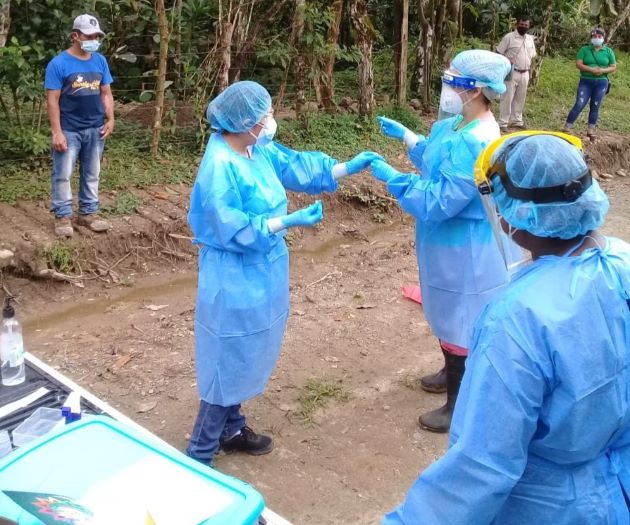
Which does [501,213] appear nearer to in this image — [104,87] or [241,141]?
[241,141]

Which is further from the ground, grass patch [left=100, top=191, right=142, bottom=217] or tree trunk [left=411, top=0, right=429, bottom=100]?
tree trunk [left=411, top=0, right=429, bottom=100]

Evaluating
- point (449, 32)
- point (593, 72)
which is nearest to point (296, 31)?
point (449, 32)

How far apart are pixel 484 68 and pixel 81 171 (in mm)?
3630

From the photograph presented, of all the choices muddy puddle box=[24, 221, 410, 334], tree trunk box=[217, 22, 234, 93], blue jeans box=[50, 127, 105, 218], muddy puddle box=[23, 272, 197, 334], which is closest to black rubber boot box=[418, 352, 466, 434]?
muddy puddle box=[24, 221, 410, 334]

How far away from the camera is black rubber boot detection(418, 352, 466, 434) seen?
148 inches

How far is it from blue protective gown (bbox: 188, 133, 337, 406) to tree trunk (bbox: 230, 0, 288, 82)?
189 inches

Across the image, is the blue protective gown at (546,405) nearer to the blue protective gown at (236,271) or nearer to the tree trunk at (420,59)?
the blue protective gown at (236,271)

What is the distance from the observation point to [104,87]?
18.8 feet

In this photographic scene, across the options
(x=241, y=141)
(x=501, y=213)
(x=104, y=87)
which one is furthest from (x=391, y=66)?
(x=501, y=213)

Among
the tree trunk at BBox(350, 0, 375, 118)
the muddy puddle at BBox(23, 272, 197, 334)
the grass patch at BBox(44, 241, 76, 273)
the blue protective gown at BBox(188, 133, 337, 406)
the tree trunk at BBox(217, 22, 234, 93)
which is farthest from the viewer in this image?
the tree trunk at BBox(350, 0, 375, 118)

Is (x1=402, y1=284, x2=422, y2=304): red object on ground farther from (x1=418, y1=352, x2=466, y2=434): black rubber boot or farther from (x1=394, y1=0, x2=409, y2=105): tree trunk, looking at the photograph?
(x1=394, y1=0, x2=409, y2=105): tree trunk

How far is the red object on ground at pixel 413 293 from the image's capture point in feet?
17.8

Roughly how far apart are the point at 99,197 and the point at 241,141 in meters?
3.61

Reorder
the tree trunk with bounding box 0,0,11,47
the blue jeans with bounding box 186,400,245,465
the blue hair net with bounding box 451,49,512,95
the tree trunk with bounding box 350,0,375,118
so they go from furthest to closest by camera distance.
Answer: the tree trunk with bounding box 350,0,375,118
the tree trunk with bounding box 0,0,11,47
the blue hair net with bounding box 451,49,512,95
the blue jeans with bounding box 186,400,245,465
